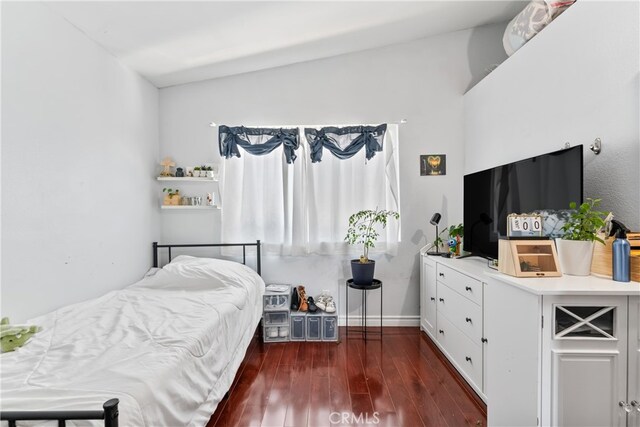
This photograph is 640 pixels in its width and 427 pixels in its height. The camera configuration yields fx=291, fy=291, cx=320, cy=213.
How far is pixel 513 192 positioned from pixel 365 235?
4.59 ft

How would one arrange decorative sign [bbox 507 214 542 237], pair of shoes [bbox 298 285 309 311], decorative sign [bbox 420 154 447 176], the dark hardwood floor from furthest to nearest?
decorative sign [bbox 420 154 447 176], pair of shoes [bbox 298 285 309 311], the dark hardwood floor, decorative sign [bbox 507 214 542 237]

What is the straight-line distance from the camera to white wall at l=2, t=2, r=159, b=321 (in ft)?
5.57

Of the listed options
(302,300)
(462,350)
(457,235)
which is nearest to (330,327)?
(302,300)

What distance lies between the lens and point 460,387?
2.10 meters

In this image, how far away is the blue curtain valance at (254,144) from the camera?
3.12m

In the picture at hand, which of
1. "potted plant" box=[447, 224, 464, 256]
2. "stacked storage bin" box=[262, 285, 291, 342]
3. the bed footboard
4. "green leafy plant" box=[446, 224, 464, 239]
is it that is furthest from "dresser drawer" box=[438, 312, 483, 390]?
the bed footboard

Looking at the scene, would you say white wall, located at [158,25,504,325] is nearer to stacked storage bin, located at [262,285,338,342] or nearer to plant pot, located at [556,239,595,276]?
stacked storage bin, located at [262,285,338,342]

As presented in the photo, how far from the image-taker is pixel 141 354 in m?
1.33

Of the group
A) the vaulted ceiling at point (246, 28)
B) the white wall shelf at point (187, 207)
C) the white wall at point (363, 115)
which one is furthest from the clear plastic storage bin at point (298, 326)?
the vaulted ceiling at point (246, 28)

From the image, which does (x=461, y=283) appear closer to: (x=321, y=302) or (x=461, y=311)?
(x=461, y=311)

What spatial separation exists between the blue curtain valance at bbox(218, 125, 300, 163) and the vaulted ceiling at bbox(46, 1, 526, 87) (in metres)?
0.66

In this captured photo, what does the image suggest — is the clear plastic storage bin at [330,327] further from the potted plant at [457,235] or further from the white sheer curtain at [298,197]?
the potted plant at [457,235]

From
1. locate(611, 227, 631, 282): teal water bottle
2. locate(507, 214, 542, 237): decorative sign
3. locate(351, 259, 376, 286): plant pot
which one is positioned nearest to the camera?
locate(611, 227, 631, 282): teal water bottle

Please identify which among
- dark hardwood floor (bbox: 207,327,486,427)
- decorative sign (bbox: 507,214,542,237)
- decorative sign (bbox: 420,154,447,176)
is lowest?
dark hardwood floor (bbox: 207,327,486,427)
